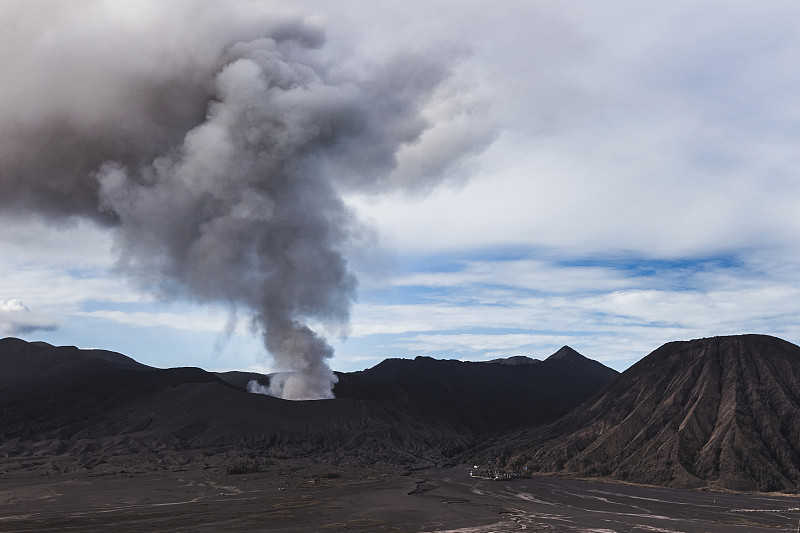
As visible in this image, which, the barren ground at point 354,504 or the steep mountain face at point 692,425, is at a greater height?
the steep mountain face at point 692,425

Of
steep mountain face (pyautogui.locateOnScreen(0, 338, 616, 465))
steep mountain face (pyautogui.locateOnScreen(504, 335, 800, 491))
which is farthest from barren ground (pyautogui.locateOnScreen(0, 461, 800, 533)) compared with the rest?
steep mountain face (pyautogui.locateOnScreen(0, 338, 616, 465))

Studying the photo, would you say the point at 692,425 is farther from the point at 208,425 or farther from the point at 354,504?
the point at 208,425

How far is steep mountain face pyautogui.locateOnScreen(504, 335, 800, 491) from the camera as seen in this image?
Answer: 11206 centimetres

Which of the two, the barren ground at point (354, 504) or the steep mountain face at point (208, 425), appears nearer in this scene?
the barren ground at point (354, 504)

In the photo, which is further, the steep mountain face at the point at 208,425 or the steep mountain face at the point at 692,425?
the steep mountain face at the point at 208,425

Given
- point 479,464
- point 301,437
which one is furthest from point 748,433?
point 301,437

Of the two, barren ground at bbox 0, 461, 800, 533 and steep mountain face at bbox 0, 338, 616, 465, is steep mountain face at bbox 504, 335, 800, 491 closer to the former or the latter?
barren ground at bbox 0, 461, 800, 533

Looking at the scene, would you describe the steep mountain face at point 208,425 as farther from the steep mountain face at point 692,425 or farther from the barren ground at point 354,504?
the steep mountain face at point 692,425

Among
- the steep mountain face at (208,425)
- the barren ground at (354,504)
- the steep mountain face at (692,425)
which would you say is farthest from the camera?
the steep mountain face at (208,425)

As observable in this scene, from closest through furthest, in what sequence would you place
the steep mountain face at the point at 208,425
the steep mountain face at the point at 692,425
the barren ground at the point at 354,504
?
the barren ground at the point at 354,504 → the steep mountain face at the point at 692,425 → the steep mountain face at the point at 208,425

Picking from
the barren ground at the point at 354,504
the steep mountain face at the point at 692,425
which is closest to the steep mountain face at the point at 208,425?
the barren ground at the point at 354,504

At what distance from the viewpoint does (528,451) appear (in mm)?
139875

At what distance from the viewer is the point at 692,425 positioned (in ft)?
Answer: 419

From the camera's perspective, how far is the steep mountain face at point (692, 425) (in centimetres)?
11206
